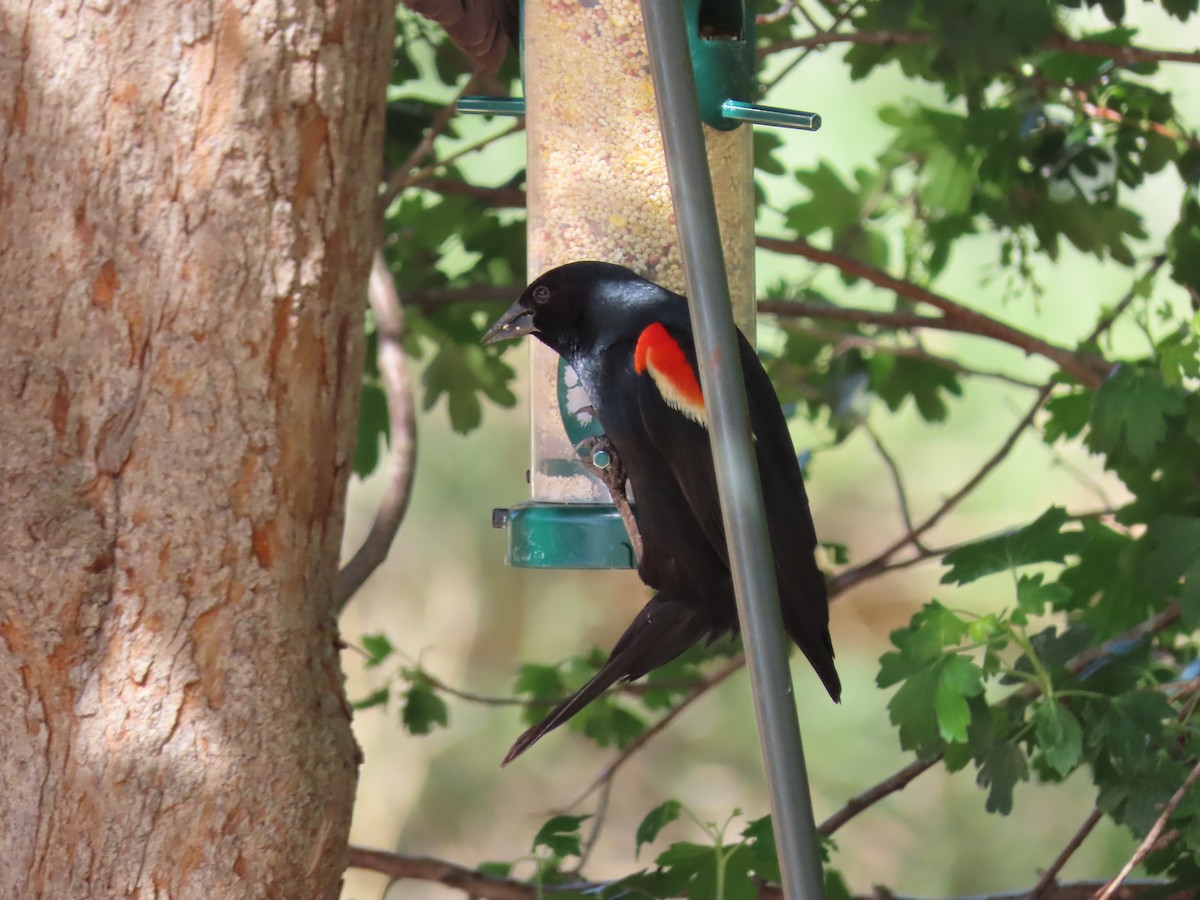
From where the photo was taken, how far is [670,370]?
209cm

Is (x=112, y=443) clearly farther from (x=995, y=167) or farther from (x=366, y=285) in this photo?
(x=995, y=167)

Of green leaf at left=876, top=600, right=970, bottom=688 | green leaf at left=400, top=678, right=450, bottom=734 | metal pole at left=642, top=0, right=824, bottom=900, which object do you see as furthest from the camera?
green leaf at left=400, top=678, right=450, bottom=734

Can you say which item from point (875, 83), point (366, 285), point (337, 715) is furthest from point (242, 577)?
point (875, 83)

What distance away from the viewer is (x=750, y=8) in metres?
2.38

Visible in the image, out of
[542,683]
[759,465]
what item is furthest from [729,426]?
[542,683]

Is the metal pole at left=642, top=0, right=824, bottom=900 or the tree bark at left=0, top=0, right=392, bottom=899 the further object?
the tree bark at left=0, top=0, right=392, bottom=899

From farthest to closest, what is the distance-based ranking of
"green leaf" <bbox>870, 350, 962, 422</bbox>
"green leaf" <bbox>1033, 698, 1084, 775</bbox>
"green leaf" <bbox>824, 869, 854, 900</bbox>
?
"green leaf" <bbox>870, 350, 962, 422</bbox> < "green leaf" <bbox>824, 869, 854, 900</bbox> < "green leaf" <bbox>1033, 698, 1084, 775</bbox>

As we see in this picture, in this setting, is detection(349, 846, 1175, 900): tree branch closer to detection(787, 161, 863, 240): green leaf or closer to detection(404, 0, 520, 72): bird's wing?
detection(404, 0, 520, 72): bird's wing

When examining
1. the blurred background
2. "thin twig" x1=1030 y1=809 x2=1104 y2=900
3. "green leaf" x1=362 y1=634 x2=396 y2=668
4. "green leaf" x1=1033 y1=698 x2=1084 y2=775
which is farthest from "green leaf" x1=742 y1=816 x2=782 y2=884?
the blurred background

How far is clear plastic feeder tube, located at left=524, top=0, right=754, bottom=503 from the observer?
239cm

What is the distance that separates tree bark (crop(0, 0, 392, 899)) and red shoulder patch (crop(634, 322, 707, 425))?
0.54m

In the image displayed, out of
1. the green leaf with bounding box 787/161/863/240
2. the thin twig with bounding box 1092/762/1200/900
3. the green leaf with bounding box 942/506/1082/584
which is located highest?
the green leaf with bounding box 787/161/863/240

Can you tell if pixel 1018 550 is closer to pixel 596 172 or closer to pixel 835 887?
pixel 835 887

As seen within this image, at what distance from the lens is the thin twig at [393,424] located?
9.04 feet
